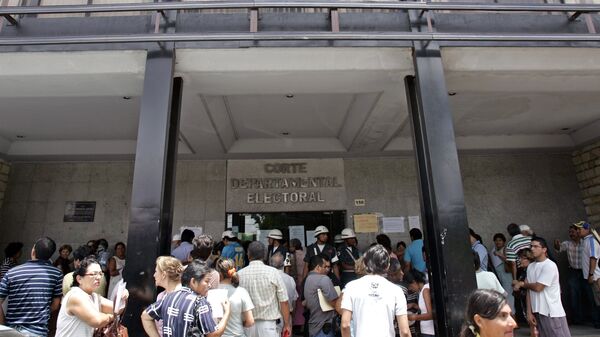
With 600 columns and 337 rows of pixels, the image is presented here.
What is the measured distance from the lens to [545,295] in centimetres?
432

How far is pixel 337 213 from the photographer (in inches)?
326

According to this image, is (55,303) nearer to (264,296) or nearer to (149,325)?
(149,325)

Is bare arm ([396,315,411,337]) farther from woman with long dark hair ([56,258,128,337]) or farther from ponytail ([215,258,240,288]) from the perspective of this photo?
woman with long dark hair ([56,258,128,337])

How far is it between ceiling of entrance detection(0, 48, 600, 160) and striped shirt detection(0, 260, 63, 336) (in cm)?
244

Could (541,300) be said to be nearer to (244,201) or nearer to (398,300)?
(398,300)

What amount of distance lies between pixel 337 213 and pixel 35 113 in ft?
19.9

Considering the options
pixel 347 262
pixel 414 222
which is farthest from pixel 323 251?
pixel 414 222

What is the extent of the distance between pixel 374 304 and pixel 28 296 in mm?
2980

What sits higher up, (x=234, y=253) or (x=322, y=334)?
(x=234, y=253)

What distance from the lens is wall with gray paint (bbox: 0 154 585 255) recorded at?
319 inches

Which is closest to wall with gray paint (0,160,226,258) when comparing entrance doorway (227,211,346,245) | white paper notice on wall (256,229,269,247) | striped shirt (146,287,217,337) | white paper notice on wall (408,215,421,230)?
entrance doorway (227,211,346,245)

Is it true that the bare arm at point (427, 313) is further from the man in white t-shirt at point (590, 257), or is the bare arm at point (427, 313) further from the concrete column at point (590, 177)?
the concrete column at point (590, 177)

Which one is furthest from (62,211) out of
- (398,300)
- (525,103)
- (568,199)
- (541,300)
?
(568,199)

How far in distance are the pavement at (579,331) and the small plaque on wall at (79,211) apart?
338 inches
